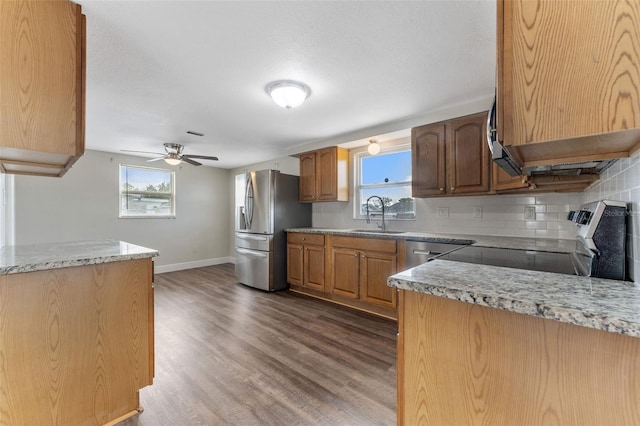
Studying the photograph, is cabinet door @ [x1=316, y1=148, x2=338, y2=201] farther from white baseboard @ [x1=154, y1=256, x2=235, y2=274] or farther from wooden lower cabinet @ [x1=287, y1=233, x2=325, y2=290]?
white baseboard @ [x1=154, y1=256, x2=235, y2=274]

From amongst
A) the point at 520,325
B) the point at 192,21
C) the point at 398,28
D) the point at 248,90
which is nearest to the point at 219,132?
the point at 248,90

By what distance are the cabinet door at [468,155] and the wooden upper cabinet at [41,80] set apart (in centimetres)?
298

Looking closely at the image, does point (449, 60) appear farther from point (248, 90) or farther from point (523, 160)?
point (248, 90)

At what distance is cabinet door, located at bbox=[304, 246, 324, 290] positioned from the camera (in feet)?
12.0

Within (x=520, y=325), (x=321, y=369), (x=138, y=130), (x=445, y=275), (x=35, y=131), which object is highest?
(x=138, y=130)

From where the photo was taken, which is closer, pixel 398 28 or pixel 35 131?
pixel 35 131

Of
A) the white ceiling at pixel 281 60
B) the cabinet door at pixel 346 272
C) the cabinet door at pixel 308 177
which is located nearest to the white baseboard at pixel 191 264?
the white ceiling at pixel 281 60

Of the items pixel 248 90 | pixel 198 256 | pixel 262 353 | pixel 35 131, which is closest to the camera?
pixel 35 131

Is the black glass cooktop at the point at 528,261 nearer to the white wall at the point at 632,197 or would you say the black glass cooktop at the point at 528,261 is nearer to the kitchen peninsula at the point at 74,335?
the white wall at the point at 632,197

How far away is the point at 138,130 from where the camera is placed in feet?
11.7

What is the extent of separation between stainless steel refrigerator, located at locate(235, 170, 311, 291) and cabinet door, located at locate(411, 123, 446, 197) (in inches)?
79.6

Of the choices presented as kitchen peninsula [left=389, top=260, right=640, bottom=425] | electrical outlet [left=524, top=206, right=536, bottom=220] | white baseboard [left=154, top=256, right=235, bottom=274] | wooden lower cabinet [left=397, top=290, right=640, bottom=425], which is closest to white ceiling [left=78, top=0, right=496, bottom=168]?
electrical outlet [left=524, top=206, right=536, bottom=220]

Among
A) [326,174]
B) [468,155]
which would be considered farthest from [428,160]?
[326,174]

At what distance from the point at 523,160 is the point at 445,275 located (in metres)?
→ 0.56
